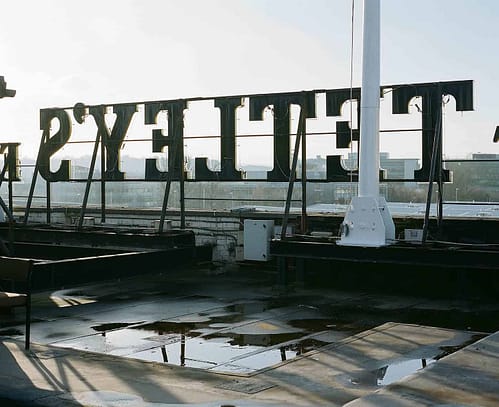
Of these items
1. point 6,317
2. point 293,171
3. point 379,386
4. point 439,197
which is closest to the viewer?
point 379,386

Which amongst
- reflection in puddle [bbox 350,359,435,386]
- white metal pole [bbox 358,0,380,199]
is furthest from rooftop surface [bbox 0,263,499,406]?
white metal pole [bbox 358,0,380,199]

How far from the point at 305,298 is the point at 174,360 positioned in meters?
5.24

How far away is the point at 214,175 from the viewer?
19172 millimetres

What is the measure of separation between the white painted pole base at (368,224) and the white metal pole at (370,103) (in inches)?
7.2

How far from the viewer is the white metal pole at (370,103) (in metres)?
14.0

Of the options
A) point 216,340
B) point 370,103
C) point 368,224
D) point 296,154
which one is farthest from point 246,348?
point 296,154

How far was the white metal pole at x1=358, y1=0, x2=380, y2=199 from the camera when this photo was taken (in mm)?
13984

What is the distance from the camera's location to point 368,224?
14320 millimetres

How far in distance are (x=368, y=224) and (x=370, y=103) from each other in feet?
7.14

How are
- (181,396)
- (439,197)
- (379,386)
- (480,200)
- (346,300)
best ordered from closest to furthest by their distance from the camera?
(181,396)
(379,386)
(346,300)
(439,197)
(480,200)

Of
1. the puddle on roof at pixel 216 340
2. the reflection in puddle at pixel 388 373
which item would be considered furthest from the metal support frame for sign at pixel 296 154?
the reflection in puddle at pixel 388 373

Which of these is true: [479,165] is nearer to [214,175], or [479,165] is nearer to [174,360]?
[214,175]

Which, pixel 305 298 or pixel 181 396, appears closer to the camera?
pixel 181 396

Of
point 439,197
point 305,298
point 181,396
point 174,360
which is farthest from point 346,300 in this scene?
point 181,396
